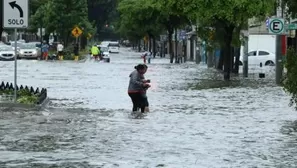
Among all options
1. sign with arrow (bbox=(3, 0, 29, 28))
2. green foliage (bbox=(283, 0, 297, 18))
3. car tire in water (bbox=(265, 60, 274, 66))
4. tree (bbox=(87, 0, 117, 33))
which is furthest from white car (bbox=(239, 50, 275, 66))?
tree (bbox=(87, 0, 117, 33))

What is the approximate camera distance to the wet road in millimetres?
12273

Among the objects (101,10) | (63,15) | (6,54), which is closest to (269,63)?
(6,54)

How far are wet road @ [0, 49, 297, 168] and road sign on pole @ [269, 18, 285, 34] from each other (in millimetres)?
4954

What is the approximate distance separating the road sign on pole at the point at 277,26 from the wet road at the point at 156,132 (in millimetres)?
4954

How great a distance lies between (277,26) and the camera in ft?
106

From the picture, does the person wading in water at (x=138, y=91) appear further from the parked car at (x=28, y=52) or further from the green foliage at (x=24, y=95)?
the parked car at (x=28, y=52)

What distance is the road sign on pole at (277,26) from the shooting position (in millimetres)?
32125

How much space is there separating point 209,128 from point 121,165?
5686 millimetres

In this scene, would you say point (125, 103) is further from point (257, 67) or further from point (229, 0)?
point (257, 67)

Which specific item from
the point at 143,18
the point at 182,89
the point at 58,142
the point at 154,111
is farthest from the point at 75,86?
the point at 143,18

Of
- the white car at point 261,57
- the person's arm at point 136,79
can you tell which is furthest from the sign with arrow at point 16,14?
the white car at point 261,57

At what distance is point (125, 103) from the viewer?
940 inches

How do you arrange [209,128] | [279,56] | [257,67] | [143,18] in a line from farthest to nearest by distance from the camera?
[143,18] < [257,67] < [279,56] < [209,128]

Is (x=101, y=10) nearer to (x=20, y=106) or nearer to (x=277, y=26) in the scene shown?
(x=277, y=26)
